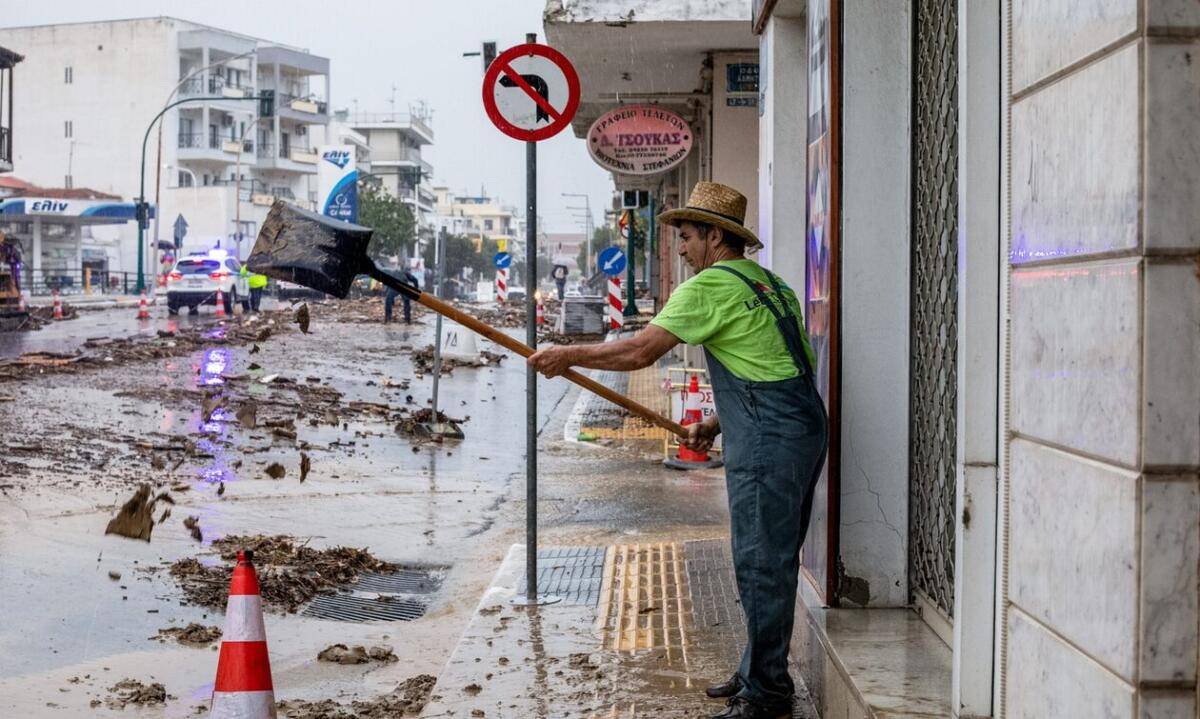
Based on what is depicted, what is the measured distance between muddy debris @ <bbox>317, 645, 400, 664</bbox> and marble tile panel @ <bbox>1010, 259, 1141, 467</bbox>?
4.21 m

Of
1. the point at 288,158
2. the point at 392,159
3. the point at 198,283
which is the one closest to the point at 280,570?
the point at 198,283

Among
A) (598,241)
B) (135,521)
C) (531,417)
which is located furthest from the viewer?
(598,241)

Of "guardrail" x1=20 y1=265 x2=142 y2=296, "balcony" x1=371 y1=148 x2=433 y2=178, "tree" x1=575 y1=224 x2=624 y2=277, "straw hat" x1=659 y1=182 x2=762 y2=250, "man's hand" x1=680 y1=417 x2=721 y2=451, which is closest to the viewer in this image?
"straw hat" x1=659 y1=182 x2=762 y2=250

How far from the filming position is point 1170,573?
236 cm

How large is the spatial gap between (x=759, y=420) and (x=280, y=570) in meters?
4.23

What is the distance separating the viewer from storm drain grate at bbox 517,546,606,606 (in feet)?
23.9

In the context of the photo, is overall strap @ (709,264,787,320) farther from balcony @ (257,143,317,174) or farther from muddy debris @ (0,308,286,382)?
balcony @ (257,143,317,174)

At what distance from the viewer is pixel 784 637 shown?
4.87 meters

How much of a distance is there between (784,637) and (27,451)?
28.1ft

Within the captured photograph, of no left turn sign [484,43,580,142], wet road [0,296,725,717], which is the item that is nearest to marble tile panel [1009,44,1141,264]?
wet road [0,296,725,717]

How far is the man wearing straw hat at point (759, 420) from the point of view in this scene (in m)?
4.71

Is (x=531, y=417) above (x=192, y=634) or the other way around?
above

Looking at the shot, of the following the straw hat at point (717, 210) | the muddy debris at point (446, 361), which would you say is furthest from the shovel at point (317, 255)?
the muddy debris at point (446, 361)

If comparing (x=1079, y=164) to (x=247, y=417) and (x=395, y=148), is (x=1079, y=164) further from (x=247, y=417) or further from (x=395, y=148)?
(x=395, y=148)
